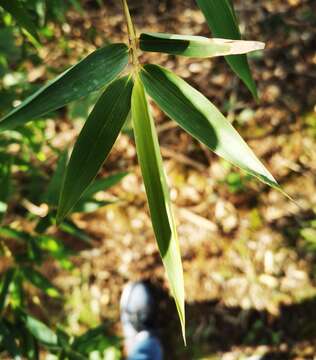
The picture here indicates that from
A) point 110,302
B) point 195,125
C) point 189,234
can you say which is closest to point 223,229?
point 189,234

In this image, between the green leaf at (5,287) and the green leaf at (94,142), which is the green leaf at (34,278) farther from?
the green leaf at (94,142)

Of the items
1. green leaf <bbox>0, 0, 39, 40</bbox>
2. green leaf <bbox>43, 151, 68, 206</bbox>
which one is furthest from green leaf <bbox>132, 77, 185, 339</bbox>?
green leaf <bbox>43, 151, 68, 206</bbox>

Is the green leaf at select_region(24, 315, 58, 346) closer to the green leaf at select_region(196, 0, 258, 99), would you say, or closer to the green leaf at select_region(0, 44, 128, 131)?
the green leaf at select_region(0, 44, 128, 131)

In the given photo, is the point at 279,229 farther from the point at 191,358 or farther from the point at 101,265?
the point at 101,265

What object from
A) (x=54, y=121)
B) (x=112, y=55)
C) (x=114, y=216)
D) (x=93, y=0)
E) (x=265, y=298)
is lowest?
(x=265, y=298)

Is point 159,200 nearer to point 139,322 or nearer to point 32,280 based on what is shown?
point 32,280

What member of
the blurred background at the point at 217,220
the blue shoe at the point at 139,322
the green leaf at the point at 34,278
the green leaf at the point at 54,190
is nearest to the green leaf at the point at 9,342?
→ the green leaf at the point at 34,278

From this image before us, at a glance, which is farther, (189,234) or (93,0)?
(93,0)
